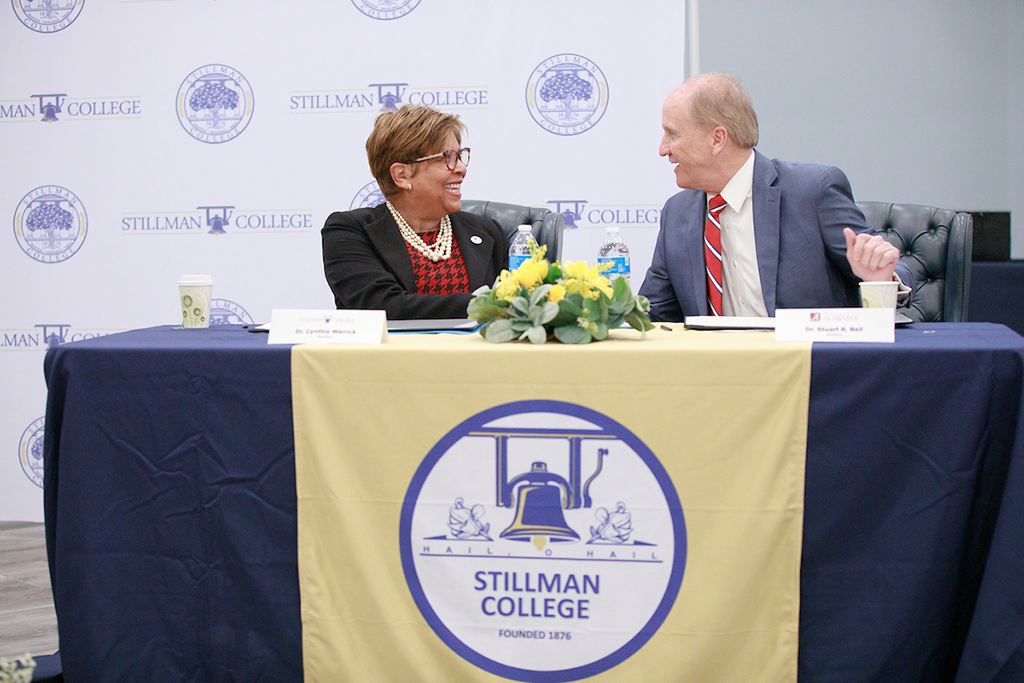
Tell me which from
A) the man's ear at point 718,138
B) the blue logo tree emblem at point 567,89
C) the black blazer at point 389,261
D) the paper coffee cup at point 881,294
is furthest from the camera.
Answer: the blue logo tree emblem at point 567,89

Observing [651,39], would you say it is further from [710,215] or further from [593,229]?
[710,215]

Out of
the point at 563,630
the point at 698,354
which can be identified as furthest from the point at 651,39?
the point at 563,630

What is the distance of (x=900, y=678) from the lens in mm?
1216

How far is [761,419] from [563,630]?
0.46 m

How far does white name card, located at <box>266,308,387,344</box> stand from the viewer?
4.37 ft

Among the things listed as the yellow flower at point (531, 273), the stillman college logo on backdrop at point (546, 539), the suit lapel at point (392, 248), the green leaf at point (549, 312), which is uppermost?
the suit lapel at point (392, 248)

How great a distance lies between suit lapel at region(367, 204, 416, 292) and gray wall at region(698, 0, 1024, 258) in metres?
2.29

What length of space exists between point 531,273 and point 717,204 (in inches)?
35.8

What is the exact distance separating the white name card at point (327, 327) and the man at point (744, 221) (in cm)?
96

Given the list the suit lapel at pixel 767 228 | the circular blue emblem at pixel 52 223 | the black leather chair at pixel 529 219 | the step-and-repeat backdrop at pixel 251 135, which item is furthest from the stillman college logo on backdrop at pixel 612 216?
the circular blue emblem at pixel 52 223

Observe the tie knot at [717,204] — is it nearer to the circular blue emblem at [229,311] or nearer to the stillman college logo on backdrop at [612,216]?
the stillman college logo on backdrop at [612,216]

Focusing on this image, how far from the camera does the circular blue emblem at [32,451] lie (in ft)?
10.4

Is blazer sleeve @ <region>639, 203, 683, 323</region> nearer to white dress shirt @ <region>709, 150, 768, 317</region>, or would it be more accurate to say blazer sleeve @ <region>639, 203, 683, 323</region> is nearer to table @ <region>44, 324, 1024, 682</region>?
white dress shirt @ <region>709, 150, 768, 317</region>

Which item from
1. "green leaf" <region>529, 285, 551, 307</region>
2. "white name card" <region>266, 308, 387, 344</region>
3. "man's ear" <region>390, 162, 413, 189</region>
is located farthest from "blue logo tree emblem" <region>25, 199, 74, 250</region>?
"green leaf" <region>529, 285, 551, 307</region>
